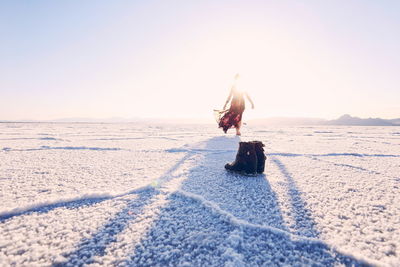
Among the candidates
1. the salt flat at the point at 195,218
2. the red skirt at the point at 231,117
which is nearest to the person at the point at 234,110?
the red skirt at the point at 231,117

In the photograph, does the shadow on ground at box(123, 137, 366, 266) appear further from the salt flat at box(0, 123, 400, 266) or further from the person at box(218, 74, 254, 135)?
the person at box(218, 74, 254, 135)

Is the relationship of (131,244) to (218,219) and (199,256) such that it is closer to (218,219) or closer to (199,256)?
(199,256)

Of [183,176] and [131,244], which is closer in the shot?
[131,244]

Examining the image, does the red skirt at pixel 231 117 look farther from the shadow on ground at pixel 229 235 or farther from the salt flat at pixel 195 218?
the shadow on ground at pixel 229 235

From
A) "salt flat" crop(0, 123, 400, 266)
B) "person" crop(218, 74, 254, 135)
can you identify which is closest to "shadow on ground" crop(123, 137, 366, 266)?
Answer: "salt flat" crop(0, 123, 400, 266)

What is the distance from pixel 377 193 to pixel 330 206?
748 mm

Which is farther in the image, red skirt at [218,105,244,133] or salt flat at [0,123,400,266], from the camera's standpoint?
red skirt at [218,105,244,133]

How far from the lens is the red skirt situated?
7.27m

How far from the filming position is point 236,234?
1422 millimetres

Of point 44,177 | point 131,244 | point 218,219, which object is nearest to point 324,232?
point 218,219

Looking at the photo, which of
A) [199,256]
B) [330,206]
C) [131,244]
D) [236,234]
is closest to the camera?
[199,256]

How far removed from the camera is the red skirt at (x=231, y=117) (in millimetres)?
7273

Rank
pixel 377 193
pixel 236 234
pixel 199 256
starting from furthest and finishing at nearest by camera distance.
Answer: pixel 377 193 → pixel 236 234 → pixel 199 256

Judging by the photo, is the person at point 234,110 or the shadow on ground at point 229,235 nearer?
the shadow on ground at point 229,235
